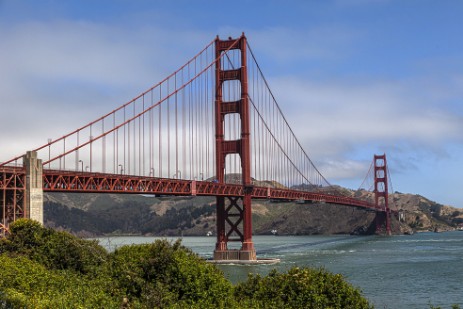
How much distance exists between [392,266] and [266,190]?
2410 centimetres

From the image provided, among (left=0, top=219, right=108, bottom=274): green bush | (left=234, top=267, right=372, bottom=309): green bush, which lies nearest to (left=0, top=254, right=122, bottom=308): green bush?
(left=0, top=219, right=108, bottom=274): green bush

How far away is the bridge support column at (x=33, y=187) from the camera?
2136 inches

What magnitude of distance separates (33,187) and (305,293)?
3281cm

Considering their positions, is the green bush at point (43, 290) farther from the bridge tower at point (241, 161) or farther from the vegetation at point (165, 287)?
the bridge tower at point (241, 161)

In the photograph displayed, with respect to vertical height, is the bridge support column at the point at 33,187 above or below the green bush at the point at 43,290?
above

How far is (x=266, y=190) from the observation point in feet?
316

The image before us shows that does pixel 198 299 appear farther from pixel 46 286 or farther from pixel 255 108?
pixel 255 108

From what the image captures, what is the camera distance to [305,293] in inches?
1133

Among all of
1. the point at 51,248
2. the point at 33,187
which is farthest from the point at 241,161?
the point at 51,248

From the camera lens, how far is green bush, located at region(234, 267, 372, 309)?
2842cm

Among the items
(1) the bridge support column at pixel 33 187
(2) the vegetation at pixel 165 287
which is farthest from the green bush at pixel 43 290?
(1) the bridge support column at pixel 33 187

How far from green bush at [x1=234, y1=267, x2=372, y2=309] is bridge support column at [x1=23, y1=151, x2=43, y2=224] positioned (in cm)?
2932

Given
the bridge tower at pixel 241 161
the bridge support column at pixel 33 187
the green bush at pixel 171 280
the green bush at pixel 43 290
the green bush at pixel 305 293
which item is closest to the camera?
the green bush at pixel 43 290

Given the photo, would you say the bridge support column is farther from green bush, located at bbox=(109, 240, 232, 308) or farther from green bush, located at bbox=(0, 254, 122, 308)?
green bush, located at bbox=(109, 240, 232, 308)
